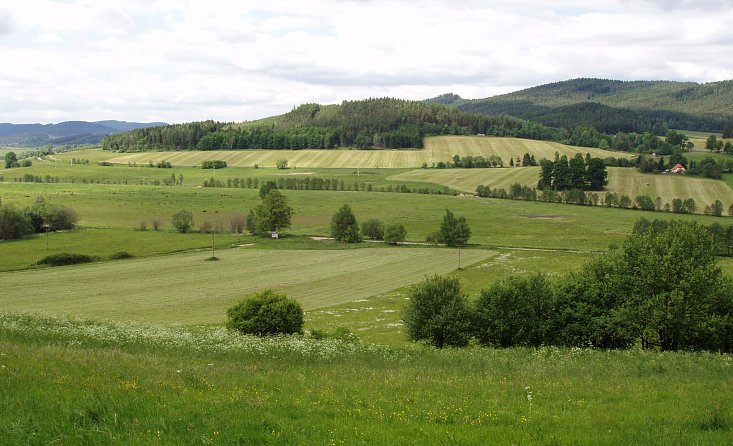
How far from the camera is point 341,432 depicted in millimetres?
11375

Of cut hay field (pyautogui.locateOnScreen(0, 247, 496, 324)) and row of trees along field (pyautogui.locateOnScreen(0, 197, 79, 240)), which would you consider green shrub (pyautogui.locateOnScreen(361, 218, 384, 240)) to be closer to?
cut hay field (pyautogui.locateOnScreen(0, 247, 496, 324))

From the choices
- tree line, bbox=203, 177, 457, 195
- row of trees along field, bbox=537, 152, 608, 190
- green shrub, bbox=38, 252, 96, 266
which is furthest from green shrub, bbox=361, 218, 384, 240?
row of trees along field, bbox=537, 152, 608, 190

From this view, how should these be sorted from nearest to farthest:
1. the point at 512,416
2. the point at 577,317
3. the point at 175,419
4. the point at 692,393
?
the point at 175,419 < the point at 512,416 < the point at 692,393 < the point at 577,317

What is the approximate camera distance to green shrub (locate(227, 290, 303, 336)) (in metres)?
38.1

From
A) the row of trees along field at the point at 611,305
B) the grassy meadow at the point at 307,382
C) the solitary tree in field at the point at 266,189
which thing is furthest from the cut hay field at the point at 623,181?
the row of trees along field at the point at 611,305

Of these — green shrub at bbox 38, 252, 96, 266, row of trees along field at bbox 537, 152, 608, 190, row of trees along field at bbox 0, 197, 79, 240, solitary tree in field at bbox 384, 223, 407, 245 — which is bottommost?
green shrub at bbox 38, 252, 96, 266

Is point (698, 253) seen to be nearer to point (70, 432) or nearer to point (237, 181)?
point (70, 432)

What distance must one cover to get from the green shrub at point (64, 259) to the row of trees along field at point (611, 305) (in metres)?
59.1

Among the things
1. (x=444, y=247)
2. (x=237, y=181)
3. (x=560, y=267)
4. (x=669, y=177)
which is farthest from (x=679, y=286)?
(x=237, y=181)

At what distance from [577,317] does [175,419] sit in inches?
1224

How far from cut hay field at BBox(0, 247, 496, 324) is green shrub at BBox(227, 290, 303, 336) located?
15.4 m

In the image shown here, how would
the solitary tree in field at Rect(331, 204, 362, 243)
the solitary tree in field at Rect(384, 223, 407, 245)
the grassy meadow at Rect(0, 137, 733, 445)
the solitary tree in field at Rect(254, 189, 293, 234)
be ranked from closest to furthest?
the grassy meadow at Rect(0, 137, 733, 445) → the solitary tree in field at Rect(384, 223, 407, 245) → the solitary tree in field at Rect(331, 204, 362, 243) → the solitary tree in field at Rect(254, 189, 293, 234)

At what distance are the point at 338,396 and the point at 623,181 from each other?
6330 inches

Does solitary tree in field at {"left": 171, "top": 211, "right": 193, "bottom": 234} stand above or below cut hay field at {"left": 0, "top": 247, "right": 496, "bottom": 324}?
above
